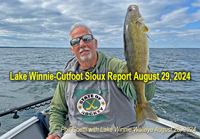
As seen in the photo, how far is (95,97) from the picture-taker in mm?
2645

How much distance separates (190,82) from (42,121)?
1273cm

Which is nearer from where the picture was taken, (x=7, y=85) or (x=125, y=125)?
(x=125, y=125)

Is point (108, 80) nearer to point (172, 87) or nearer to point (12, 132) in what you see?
point (12, 132)

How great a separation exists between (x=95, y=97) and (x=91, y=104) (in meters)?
0.14

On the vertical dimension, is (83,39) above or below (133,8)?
below

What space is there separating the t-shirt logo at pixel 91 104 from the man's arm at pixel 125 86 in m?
0.41

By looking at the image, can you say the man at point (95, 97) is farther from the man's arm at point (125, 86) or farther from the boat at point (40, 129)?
the boat at point (40, 129)


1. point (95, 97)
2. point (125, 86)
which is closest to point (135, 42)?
point (125, 86)

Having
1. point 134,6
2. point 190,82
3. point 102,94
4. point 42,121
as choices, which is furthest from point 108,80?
point 190,82

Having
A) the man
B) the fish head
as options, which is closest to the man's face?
the man

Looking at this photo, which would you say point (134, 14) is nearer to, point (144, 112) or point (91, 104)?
point (144, 112)

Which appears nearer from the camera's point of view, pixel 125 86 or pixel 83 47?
pixel 125 86

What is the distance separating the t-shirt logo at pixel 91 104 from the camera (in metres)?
2.61

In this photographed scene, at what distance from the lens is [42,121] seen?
13.1 ft
